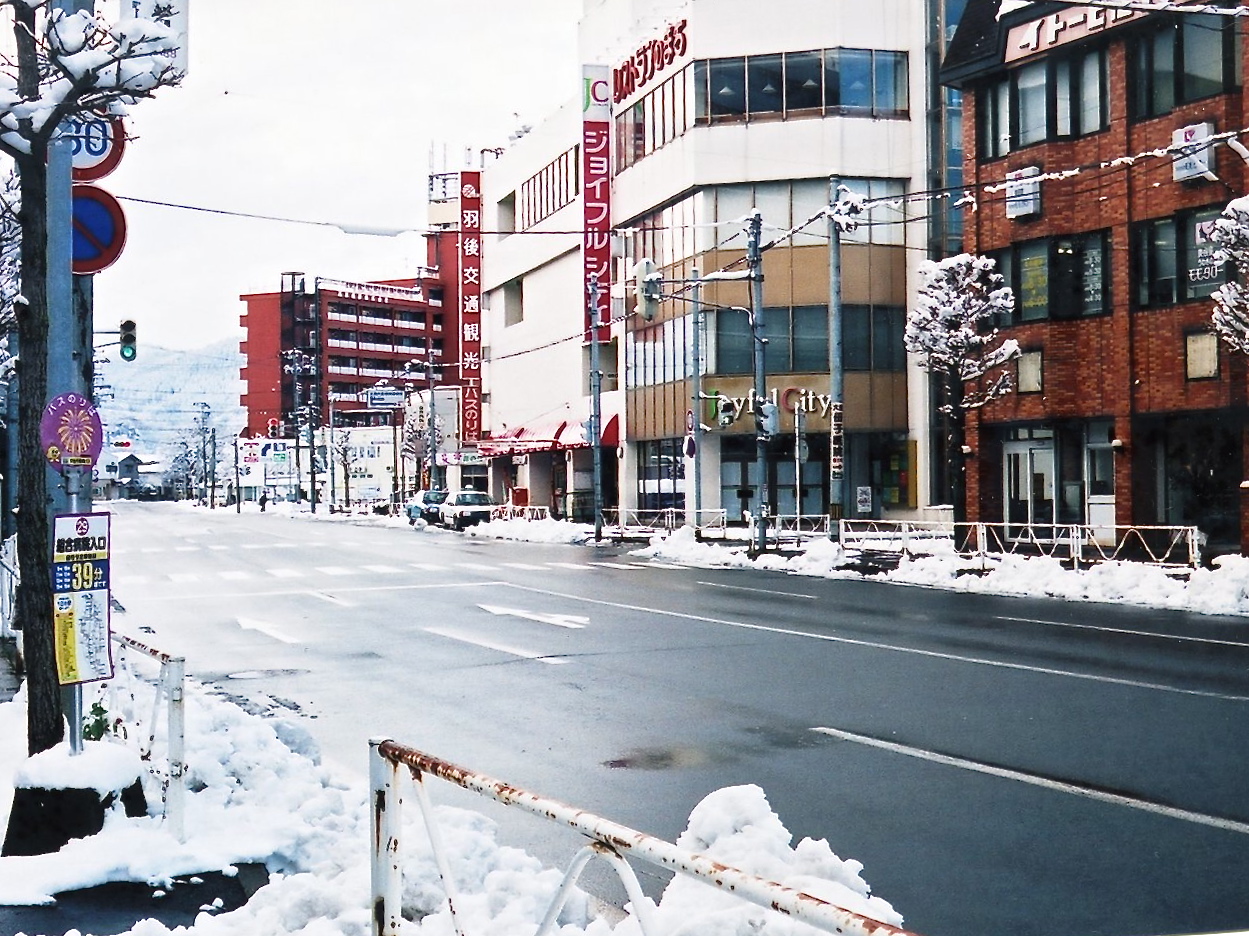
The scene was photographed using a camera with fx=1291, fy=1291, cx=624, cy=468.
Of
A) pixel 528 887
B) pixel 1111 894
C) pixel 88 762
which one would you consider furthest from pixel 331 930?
pixel 1111 894

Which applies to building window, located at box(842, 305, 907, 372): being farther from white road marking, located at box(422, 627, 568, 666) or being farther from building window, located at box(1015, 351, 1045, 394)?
white road marking, located at box(422, 627, 568, 666)

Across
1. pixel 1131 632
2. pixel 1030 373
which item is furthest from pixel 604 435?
pixel 1131 632

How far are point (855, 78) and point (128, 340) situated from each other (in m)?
27.6

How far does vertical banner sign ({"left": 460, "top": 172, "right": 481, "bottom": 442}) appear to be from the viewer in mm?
74312

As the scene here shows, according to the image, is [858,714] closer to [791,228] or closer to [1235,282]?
[1235,282]

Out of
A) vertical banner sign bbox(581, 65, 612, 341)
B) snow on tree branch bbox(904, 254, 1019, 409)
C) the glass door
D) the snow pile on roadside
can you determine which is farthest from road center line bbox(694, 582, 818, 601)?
vertical banner sign bbox(581, 65, 612, 341)

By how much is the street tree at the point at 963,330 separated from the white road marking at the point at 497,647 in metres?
19.4

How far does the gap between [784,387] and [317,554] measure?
59.6 feet

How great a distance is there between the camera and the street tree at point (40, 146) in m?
7.45

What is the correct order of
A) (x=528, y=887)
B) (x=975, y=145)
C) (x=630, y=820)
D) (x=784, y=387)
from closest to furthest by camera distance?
(x=528, y=887)
(x=630, y=820)
(x=975, y=145)
(x=784, y=387)

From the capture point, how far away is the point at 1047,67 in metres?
33.1

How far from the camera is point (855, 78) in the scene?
46.4 m

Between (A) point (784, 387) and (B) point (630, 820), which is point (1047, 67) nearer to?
(A) point (784, 387)

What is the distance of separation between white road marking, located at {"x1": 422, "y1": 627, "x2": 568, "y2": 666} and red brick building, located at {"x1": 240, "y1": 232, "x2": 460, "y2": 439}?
361 feet
